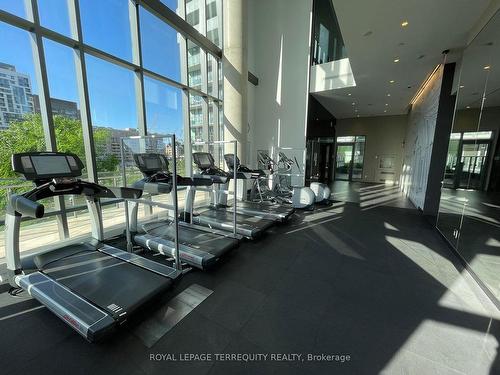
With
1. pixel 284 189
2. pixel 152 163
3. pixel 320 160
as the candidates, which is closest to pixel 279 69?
pixel 284 189

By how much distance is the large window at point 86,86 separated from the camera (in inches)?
110

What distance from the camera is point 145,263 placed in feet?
8.20

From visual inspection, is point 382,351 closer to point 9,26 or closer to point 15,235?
point 15,235

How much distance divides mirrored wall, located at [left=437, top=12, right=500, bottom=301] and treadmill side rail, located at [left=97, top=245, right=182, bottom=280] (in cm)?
357

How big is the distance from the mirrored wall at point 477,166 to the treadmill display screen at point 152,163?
14.6ft

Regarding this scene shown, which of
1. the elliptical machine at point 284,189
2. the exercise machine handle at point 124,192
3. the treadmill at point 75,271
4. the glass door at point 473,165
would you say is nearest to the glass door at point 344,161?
the elliptical machine at point 284,189

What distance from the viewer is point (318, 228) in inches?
177

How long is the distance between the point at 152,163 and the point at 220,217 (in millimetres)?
1798

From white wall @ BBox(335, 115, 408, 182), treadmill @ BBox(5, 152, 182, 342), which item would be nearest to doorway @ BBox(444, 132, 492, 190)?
treadmill @ BBox(5, 152, 182, 342)

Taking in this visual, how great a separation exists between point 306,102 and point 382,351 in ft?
23.5

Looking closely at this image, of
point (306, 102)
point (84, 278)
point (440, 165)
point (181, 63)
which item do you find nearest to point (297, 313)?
point (84, 278)

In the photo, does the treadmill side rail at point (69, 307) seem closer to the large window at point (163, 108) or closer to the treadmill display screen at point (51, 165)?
A: the treadmill display screen at point (51, 165)

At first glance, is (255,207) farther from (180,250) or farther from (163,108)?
(163,108)

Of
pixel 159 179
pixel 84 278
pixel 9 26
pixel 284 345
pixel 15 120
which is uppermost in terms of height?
pixel 9 26
